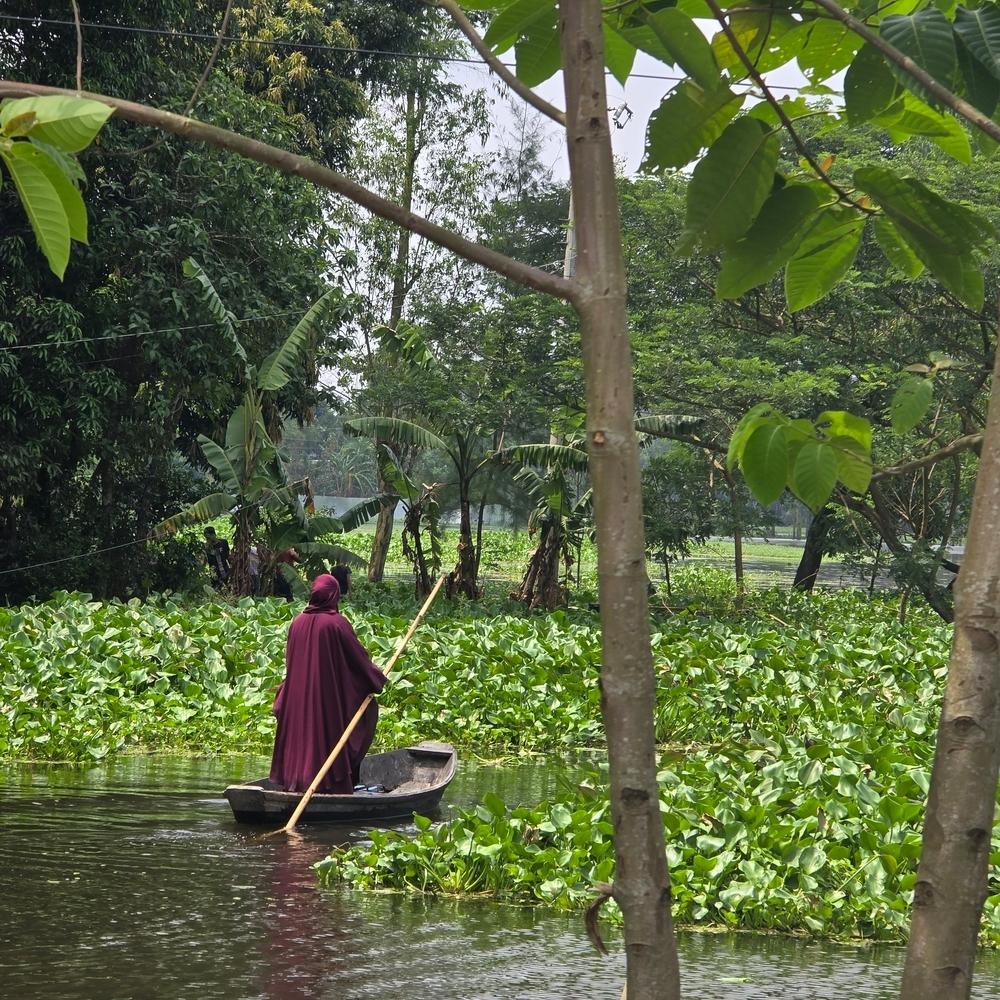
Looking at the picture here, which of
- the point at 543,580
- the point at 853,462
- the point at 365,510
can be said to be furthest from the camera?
the point at 543,580

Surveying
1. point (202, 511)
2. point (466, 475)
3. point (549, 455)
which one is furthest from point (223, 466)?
point (466, 475)

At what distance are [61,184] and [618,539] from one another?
2.01 feet

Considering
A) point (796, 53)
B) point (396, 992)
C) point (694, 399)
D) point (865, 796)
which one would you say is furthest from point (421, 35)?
point (796, 53)

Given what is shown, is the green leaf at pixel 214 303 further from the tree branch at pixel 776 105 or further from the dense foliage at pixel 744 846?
the tree branch at pixel 776 105

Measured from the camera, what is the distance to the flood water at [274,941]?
536 cm

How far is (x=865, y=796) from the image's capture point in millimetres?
7285

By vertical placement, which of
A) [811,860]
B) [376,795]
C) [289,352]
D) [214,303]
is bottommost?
[376,795]

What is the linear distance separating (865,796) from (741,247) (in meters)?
6.17

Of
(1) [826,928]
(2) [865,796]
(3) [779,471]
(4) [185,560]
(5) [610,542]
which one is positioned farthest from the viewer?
(4) [185,560]

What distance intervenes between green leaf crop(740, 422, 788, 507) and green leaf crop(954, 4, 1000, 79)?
46 centimetres

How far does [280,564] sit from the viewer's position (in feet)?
58.4

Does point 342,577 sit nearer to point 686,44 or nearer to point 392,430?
point 686,44

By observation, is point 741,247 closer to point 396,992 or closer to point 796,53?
point 796,53

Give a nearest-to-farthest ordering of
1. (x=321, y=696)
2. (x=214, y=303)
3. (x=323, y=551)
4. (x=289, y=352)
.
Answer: (x=321, y=696)
(x=289, y=352)
(x=214, y=303)
(x=323, y=551)
